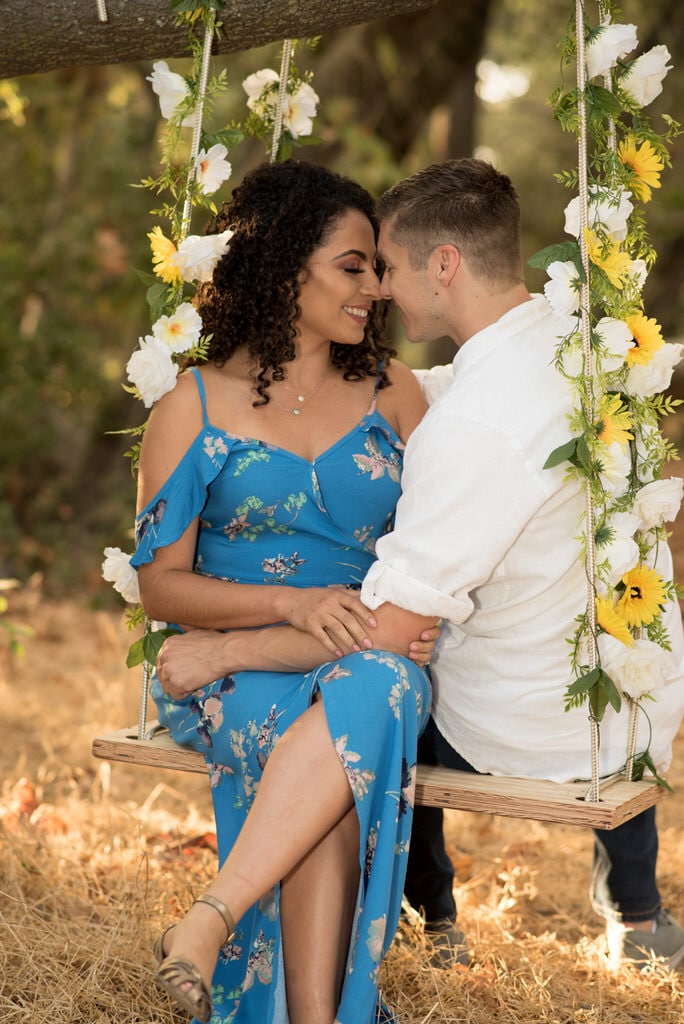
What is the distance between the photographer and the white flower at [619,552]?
2598mm

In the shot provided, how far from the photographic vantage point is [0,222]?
7695mm

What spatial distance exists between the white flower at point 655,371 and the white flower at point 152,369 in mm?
1051

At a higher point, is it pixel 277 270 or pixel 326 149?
pixel 326 149

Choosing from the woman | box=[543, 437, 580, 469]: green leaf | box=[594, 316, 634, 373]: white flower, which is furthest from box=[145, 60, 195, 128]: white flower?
box=[543, 437, 580, 469]: green leaf

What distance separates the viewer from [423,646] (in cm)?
267

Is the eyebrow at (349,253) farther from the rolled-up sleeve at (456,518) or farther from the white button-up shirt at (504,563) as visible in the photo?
the rolled-up sleeve at (456,518)

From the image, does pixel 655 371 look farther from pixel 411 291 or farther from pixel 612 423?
pixel 411 291

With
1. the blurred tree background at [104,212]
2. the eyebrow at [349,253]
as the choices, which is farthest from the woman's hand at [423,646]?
the blurred tree background at [104,212]

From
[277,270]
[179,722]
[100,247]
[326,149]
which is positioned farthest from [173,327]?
[100,247]

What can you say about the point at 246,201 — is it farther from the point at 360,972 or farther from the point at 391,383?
the point at 360,972

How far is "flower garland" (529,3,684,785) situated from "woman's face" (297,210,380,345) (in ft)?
1.93

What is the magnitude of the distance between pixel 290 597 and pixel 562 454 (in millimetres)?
699

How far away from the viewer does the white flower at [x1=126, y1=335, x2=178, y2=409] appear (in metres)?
2.95

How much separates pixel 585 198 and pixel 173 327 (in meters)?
1.02
